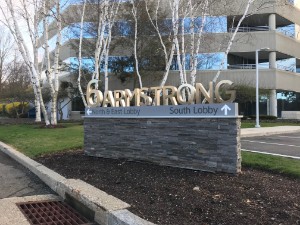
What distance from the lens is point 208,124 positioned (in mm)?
7297

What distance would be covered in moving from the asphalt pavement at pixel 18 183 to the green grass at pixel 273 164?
4.00 meters

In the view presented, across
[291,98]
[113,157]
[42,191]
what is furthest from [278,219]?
[291,98]

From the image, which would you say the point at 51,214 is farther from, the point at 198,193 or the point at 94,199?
the point at 198,193

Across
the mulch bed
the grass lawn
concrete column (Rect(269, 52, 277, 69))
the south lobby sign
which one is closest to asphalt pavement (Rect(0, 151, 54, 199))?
the mulch bed

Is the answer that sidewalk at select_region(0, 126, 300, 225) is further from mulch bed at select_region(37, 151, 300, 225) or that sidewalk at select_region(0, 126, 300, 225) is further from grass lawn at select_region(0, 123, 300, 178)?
grass lawn at select_region(0, 123, 300, 178)

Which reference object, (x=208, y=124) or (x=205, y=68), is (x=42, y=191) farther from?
(x=205, y=68)

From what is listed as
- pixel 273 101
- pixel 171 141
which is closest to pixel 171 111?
pixel 171 141

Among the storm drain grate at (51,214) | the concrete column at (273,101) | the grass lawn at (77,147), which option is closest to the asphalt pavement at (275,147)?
the grass lawn at (77,147)

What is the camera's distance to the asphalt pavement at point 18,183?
7309mm

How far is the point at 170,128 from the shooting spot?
8086 millimetres

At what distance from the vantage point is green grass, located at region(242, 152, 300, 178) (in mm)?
7195

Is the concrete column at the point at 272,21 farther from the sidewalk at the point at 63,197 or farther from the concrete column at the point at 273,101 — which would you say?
the sidewalk at the point at 63,197

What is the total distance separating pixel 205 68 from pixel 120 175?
28382mm

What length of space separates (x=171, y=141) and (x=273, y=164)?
2068mm
